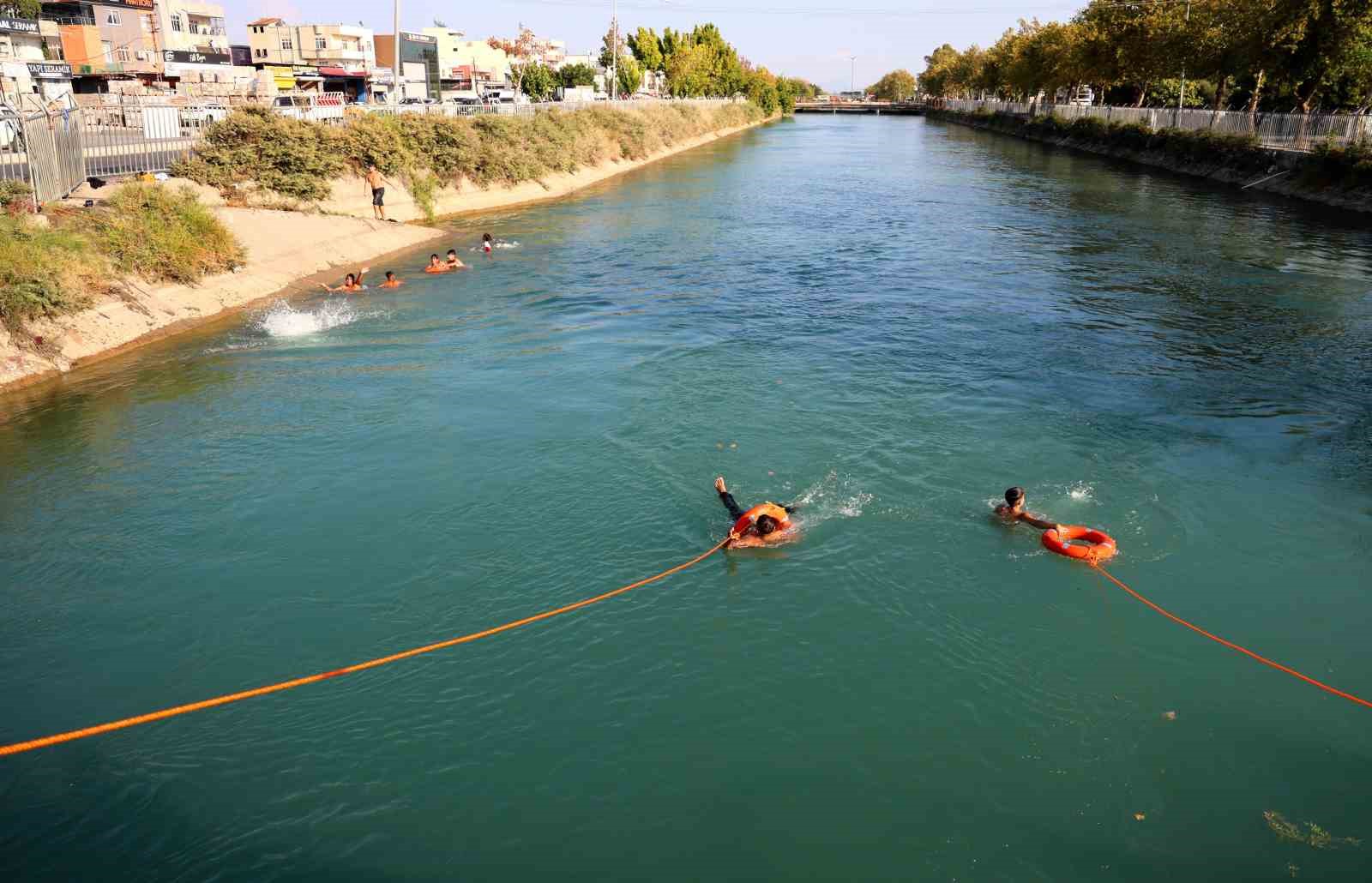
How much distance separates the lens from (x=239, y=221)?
96.0ft

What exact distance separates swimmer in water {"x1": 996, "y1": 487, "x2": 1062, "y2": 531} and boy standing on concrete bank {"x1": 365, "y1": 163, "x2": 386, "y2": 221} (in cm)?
3008

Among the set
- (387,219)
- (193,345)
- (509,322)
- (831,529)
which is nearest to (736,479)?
(831,529)

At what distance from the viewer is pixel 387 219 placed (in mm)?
36281

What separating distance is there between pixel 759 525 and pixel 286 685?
5892 millimetres

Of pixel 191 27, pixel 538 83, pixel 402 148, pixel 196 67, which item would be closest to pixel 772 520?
pixel 402 148

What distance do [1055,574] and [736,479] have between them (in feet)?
15.8

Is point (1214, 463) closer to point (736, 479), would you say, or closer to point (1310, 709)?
point (1310, 709)

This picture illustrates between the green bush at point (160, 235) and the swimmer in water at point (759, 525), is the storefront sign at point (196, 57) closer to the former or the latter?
the green bush at point (160, 235)

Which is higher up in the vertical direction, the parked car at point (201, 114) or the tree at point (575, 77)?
the tree at point (575, 77)

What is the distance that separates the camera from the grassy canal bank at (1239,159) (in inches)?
1576

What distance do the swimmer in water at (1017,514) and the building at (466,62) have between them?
114900mm

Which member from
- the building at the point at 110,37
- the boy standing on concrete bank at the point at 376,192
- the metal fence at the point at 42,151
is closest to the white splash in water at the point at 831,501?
the metal fence at the point at 42,151

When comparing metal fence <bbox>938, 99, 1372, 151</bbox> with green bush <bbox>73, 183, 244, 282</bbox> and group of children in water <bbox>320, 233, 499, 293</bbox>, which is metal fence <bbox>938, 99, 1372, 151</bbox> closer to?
group of children in water <bbox>320, 233, 499, 293</bbox>

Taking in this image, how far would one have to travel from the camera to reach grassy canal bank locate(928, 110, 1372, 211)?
4003 cm
